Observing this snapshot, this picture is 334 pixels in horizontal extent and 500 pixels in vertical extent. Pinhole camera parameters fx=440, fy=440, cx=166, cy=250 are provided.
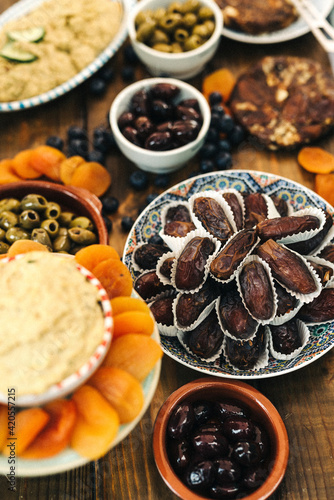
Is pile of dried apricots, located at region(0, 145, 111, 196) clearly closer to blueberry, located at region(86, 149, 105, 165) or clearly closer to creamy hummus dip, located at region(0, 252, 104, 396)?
blueberry, located at region(86, 149, 105, 165)

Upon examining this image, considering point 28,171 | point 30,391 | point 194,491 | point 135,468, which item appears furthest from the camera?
point 28,171

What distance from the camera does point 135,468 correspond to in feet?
3.35

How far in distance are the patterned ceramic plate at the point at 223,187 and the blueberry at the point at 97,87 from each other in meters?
0.62

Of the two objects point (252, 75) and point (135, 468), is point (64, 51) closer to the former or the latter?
point (252, 75)

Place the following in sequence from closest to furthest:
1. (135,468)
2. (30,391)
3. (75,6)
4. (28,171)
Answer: (30,391) < (135,468) < (28,171) < (75,6)

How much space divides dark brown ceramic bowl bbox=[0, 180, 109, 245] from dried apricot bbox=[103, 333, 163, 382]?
0.54 meters

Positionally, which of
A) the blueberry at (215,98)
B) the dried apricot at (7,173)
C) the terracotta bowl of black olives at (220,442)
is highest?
the blueberry at (215,98)

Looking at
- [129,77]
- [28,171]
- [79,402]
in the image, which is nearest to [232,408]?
[79,402]

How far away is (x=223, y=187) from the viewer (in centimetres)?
132

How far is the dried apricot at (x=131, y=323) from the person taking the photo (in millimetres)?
774

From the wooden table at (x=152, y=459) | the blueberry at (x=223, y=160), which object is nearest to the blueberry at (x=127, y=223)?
the wooden table at (x=152, y=459)

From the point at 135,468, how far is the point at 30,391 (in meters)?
0.49

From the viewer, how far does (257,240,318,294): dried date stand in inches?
39.4

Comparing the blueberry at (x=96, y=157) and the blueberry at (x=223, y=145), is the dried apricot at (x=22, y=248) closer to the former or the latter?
the blueberry at (x=96, y=157)
